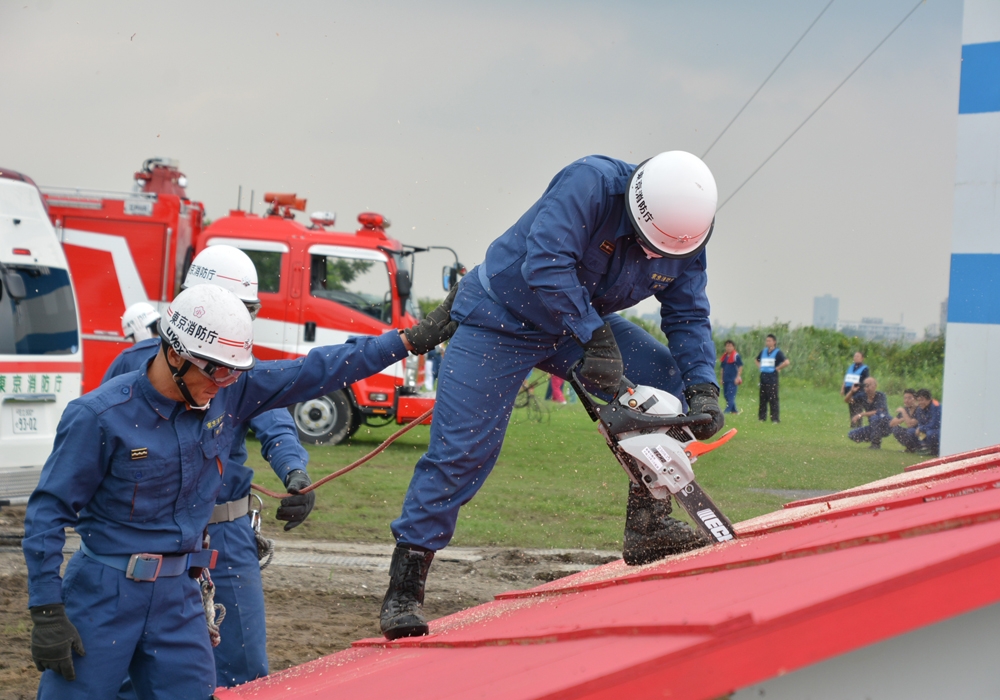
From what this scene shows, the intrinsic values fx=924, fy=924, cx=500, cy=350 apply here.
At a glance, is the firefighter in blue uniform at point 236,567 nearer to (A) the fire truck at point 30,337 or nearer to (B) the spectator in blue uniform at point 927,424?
(A) the fire truck at point 30,337

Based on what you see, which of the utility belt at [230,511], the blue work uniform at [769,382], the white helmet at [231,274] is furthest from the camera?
the blue work uniform at [769,382]

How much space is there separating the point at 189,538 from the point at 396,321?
956 centimetres

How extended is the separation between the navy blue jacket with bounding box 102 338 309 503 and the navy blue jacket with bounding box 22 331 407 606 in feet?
1.49

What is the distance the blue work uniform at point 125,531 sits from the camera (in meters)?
2.59

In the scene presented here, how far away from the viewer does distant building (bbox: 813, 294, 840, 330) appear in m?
19.3

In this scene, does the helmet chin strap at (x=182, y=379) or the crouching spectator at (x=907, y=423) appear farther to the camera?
the crouching spectator at (x=907, y=423)

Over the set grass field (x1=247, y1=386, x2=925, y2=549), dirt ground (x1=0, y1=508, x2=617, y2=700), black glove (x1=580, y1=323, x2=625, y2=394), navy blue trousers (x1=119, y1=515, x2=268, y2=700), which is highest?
black glove (x1=580, y1=323, x2=625, y2=394)

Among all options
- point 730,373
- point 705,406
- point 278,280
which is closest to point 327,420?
point 278,280

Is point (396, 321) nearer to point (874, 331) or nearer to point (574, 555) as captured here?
point (574, 555)

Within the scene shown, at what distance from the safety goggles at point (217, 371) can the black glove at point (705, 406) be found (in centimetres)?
153

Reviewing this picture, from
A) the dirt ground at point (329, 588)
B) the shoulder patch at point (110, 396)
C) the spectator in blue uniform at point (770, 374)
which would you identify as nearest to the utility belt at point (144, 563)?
the shoulder patch at point (110, 396)

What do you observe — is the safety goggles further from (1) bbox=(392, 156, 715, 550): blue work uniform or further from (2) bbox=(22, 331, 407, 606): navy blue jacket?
(1) bbox=(392, 156, 715, 550): blue work uniform

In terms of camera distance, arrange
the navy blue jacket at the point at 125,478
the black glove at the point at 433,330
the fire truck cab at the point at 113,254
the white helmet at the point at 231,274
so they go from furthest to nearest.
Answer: the fire truck cab at the point at 113,254 → the white helmet at the point at 231,274 → the black glove at the point at 433,330 → the navy blue jacket at the point at 125,478

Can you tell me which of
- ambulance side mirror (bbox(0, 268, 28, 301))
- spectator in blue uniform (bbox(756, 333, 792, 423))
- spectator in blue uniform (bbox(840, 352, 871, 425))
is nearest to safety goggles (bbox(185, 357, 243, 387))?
ambulance side mirror (bbox(0, 268, 28, 301))
